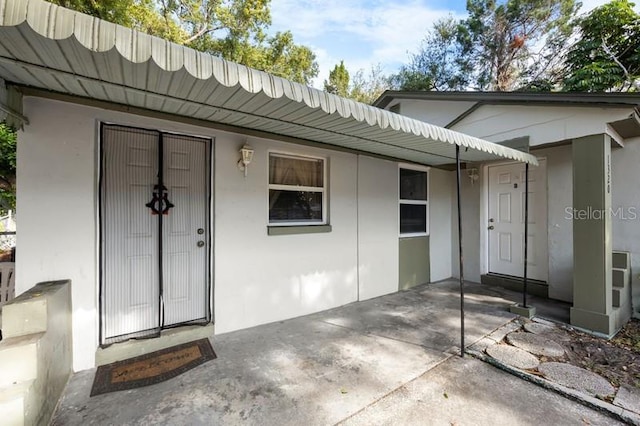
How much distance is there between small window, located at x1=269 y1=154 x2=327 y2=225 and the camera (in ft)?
12.3

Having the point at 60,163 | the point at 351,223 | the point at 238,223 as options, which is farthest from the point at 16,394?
the point at 351,223

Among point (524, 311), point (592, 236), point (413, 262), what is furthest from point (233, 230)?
point (592, 236)

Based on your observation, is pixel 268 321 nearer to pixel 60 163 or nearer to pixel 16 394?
pixel 16 394

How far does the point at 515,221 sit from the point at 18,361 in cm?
634

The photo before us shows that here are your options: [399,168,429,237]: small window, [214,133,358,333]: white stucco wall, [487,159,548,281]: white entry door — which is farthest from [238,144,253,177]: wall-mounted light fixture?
[487,159,548,281]: white entry door

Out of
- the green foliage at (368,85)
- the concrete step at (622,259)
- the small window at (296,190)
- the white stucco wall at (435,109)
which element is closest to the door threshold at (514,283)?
the concrete step at (622,259)

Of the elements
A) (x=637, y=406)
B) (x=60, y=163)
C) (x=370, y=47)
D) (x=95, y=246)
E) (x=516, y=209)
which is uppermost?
(x=370, y=47)

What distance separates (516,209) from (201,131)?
5.30 meters

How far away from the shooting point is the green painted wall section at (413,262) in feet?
17.1

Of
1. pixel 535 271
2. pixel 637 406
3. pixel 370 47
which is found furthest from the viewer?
pixel 370 47

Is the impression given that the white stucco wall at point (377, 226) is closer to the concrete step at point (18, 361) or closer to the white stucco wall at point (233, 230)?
the white stucco wall at point (233, 230)

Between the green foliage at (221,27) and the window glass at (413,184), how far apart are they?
8.77 meters

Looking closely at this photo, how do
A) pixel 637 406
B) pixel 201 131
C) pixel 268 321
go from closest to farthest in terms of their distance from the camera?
pixel 637 406
pixel 201 131
pixel 268 321

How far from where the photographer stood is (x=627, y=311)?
3918 millimetres
